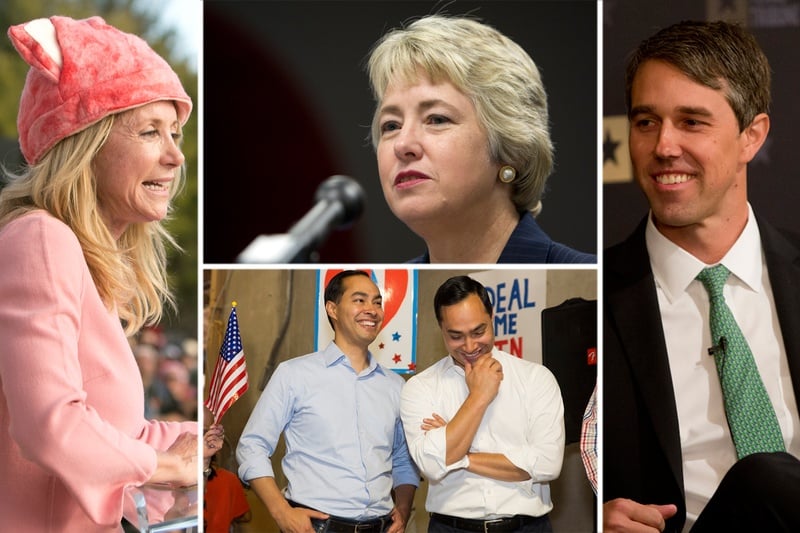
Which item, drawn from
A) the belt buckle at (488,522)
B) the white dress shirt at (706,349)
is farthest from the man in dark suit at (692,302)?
the belt buckle at (488,522)

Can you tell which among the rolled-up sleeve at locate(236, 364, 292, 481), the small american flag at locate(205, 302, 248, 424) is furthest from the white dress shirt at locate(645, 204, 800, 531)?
the small american flag at locate(205, 302, 248, 424)

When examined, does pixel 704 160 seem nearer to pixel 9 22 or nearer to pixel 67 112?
pixel 67 112

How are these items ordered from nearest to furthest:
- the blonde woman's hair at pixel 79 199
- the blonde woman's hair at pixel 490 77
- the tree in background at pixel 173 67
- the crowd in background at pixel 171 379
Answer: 1. the blonde woman's hair at pixel 79 199
2. the blonde woman's hair at pixel 490 77
3. the tree in background at pixel 173 67
4. the crowd in background at pixel 171 379

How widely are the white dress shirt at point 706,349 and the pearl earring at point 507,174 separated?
0.57m

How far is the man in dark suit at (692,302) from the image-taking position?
3.03 m

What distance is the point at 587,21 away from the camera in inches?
117

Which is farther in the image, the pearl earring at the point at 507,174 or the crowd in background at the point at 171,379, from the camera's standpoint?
the crowd in background at the point at 171,379

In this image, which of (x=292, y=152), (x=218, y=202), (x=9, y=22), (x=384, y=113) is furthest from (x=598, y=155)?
(x=9, y=22)

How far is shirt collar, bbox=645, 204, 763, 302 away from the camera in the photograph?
10.3 feet

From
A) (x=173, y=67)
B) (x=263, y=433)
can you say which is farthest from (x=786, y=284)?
(x=173, y=67)

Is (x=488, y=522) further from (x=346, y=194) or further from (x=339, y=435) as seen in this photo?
(x=346, y=194)

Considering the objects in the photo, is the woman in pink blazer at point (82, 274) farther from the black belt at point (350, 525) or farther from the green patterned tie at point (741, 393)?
the green patterned tie at point (741, 393)

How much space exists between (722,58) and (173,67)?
1.91 metres

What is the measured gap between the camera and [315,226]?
3.00 metres
